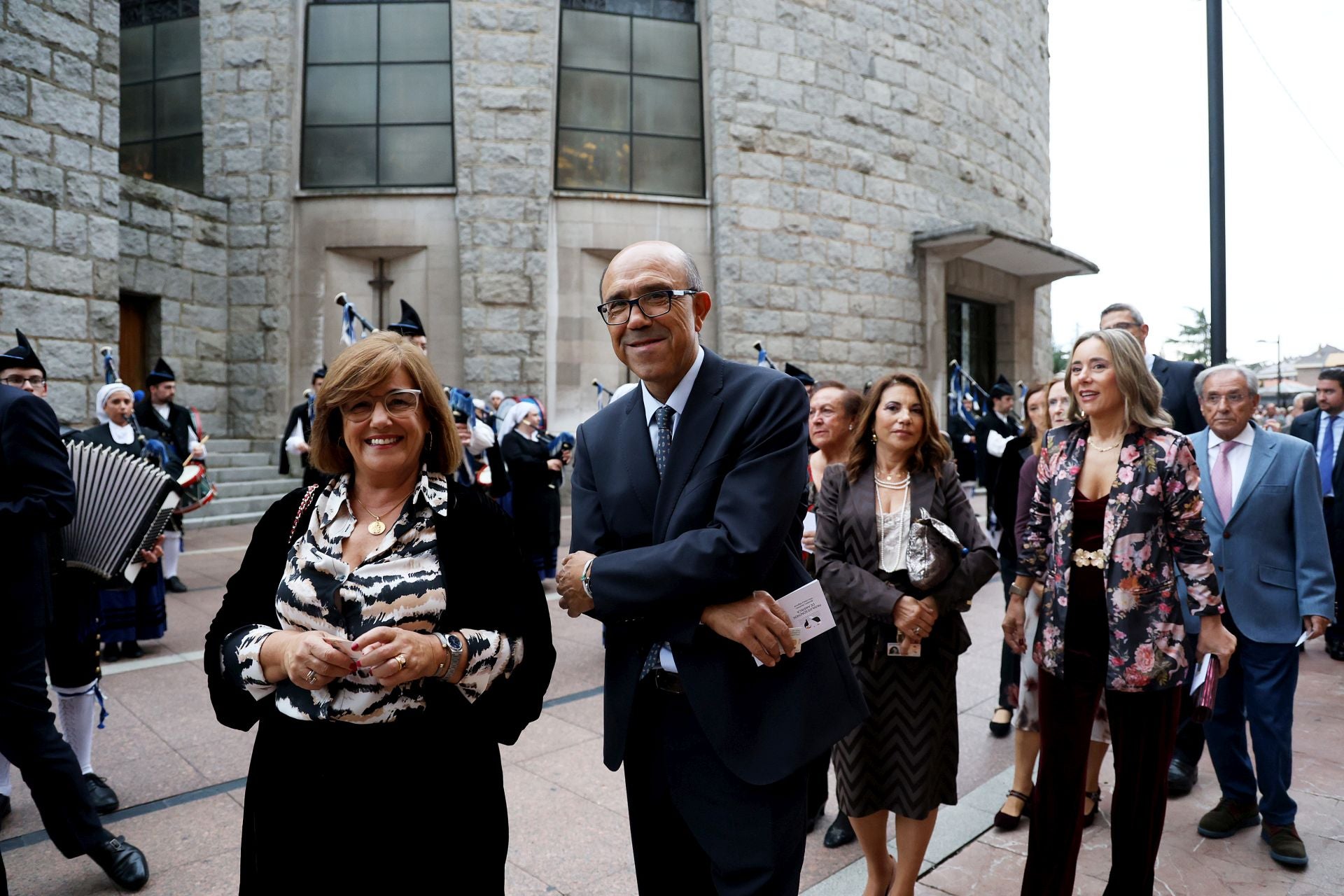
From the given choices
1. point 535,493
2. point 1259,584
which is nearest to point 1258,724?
point 1259,584

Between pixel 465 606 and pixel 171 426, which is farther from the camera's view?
pixel 171 426

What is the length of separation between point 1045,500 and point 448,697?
2.27 metres

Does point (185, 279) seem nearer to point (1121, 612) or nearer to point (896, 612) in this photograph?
point (896, 612)

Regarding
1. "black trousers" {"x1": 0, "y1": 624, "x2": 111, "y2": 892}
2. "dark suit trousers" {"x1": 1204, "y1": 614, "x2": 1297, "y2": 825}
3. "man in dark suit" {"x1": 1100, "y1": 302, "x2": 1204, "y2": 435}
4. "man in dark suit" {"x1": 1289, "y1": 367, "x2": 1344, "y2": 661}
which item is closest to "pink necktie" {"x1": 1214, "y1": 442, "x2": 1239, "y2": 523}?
"dark suit trousers" {"x1": 1204, "y1": 614, "x2": 1297, "y2": 825}

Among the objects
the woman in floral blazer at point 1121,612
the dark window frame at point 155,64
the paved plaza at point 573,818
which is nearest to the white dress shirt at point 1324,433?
the paved plaza at point 573,818

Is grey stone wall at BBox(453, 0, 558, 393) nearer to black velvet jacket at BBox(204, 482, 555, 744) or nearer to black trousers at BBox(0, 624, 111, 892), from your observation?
black trousers at BBox(0, 624, 111, 892)

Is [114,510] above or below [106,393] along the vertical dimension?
below

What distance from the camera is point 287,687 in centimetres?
193

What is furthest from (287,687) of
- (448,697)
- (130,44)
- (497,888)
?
(130,44)

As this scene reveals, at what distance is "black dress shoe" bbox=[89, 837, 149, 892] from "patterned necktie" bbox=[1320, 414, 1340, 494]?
8.65 metres

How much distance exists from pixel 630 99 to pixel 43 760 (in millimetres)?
13736

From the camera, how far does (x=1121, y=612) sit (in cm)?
277

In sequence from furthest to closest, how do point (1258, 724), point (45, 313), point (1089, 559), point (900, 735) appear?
point (45, 313), point (1258, 724), point (900, 735), point (1089, 559)

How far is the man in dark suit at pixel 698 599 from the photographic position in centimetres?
186
